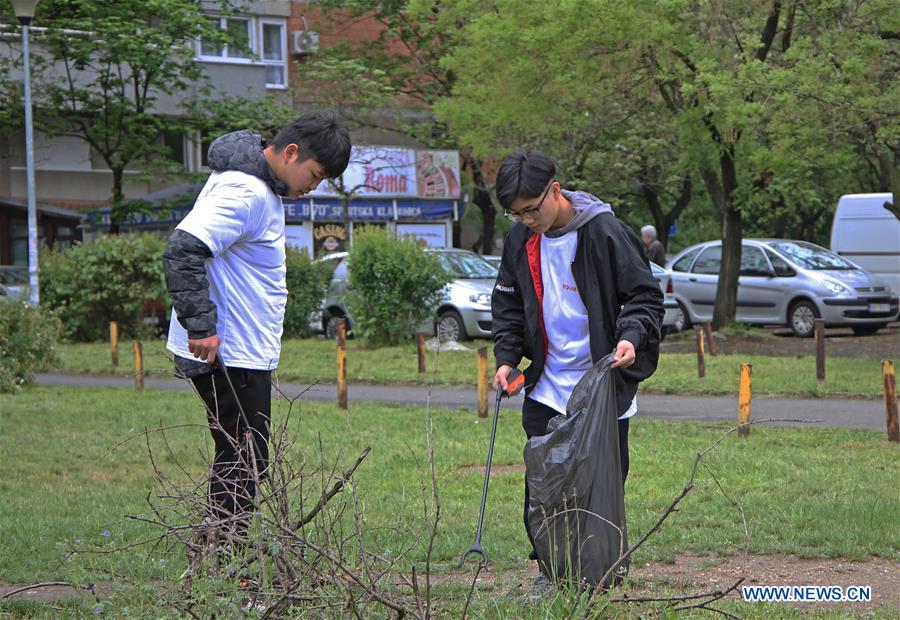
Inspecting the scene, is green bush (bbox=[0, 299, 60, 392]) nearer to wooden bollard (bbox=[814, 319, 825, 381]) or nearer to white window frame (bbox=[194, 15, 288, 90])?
wooden bollard (bbox=[814, 319, 825, 381])

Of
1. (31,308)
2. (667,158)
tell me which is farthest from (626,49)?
(667,158)

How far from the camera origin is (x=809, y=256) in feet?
75.0

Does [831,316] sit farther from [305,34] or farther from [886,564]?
[305,34]

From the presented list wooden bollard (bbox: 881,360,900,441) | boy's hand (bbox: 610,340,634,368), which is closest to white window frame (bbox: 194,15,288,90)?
wooden bollard (bbox: 881,360,900,441)

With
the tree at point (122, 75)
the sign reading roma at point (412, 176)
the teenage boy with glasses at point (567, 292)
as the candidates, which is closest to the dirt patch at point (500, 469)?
the teenage boy with glasses at point (567, 292)

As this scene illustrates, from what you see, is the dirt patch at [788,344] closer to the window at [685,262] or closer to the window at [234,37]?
the window at [685,262]

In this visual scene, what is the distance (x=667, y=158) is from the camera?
32281 mm

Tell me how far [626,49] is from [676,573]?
1502 centimetres

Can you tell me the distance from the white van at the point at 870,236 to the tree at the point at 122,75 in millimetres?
12938

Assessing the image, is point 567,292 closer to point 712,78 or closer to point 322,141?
point 322,141

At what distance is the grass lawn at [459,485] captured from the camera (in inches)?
246

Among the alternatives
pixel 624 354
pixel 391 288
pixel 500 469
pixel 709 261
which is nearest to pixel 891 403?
pixel 500 469

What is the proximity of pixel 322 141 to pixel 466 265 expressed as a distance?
18122mm

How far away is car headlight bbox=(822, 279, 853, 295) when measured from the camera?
71.5ft
